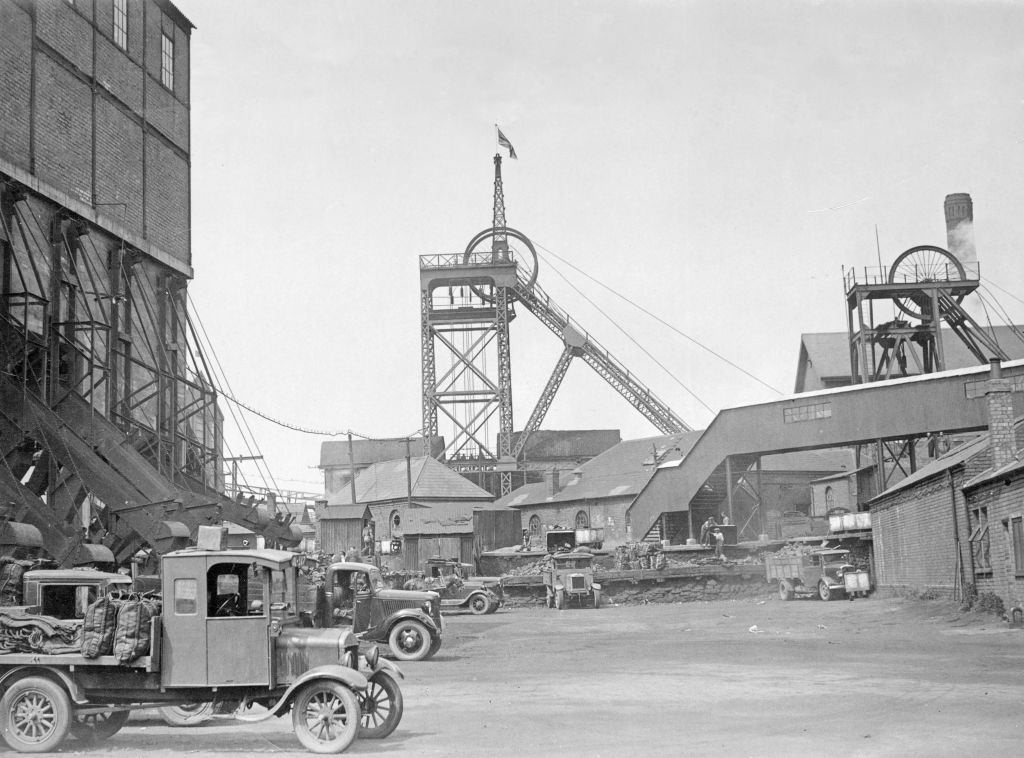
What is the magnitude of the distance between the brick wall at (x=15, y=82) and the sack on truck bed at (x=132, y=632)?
18949mm

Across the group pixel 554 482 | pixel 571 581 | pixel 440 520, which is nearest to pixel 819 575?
pixel 571 581

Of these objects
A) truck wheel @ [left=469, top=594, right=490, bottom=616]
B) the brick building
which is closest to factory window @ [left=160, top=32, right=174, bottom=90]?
truck wheel @ [left=469, top=594, right=490, bottom=616]

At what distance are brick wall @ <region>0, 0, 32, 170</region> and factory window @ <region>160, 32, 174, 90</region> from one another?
745 cm

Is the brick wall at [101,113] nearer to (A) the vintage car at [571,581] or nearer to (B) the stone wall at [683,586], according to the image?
(A) the vintage car at [571,581]

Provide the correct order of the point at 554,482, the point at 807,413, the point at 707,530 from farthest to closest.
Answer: the point at 554,482, the point at 707,530, the point at 807,413

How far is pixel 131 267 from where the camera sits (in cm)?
3091

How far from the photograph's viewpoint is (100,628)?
10.1 meters

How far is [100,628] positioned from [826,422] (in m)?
34.8

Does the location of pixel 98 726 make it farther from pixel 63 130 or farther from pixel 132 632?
pixel 63 130

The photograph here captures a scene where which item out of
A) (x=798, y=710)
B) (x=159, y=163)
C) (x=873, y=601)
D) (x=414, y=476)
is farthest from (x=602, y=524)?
(x=798, y=710)

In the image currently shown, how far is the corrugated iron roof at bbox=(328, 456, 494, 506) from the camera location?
227ft

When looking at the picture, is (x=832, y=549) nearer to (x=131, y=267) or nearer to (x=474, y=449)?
(x=131, y=267)

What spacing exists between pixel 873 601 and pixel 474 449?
46.5 metres

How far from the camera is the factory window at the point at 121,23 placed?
31438mm
